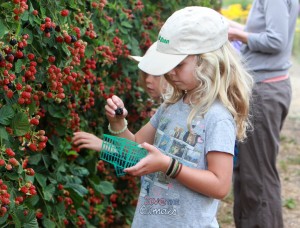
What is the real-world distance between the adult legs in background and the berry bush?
2.37 feet

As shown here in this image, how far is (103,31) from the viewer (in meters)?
3.72

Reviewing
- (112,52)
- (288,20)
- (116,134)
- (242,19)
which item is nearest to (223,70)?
(116,134)

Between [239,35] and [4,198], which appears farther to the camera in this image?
[239,35]

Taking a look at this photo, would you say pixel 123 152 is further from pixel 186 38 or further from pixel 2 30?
pixel 2 30

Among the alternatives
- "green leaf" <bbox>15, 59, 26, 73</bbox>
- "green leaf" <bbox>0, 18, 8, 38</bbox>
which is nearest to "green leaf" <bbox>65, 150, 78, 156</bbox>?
"green leaf" <bbox>15, 59, 26, 73</bbox>

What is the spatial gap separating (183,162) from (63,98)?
68 centimetres

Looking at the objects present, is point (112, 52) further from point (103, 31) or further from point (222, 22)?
point (222, 22)

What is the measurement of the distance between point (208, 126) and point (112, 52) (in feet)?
4.05

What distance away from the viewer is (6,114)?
2.62 m

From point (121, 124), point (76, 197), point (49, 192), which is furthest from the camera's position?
point (76, 197)

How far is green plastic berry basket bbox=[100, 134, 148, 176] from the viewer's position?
108 inches

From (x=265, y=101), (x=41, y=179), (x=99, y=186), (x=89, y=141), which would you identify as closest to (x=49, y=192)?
(x=41, y=179)

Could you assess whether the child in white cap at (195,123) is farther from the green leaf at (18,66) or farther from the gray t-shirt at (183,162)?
the green leaf at (18,66)

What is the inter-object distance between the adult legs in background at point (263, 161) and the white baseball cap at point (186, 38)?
1554 mm
